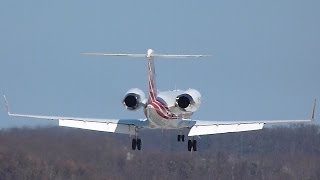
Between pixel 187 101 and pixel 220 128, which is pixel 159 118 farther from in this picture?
pixel 220 128

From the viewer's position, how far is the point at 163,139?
134 metres

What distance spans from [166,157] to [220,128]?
2437 cm

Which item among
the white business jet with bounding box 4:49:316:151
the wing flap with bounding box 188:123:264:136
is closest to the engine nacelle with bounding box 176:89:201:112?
the white business jet with bounding box 4:49:316:151

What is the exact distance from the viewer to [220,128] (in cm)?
10762

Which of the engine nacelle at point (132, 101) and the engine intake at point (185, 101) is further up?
Answer: the engine intake at point (185, 101)

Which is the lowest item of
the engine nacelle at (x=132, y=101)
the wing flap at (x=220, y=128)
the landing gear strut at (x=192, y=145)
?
the engine nacelle at (x=132, y=101)

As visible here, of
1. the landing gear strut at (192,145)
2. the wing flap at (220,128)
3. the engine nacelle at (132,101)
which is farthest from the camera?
the landing gear strut at (192,145)

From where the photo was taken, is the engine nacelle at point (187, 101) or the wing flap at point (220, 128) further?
the wing flap at point (220, 128)

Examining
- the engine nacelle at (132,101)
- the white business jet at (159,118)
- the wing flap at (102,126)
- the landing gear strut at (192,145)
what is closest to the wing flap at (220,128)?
the white business jet at (159,118)

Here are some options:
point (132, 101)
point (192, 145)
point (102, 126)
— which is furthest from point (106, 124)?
point (192, 145)

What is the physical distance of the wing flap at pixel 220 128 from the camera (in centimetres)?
10694

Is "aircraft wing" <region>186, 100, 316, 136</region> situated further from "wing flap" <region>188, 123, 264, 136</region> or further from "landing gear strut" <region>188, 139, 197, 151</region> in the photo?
"landing gear strut" <region>188, 139, 197, 151</region>

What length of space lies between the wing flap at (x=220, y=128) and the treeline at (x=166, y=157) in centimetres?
1322

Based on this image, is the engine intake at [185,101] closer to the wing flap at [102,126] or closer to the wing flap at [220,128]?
the wing flap at [220,128]
